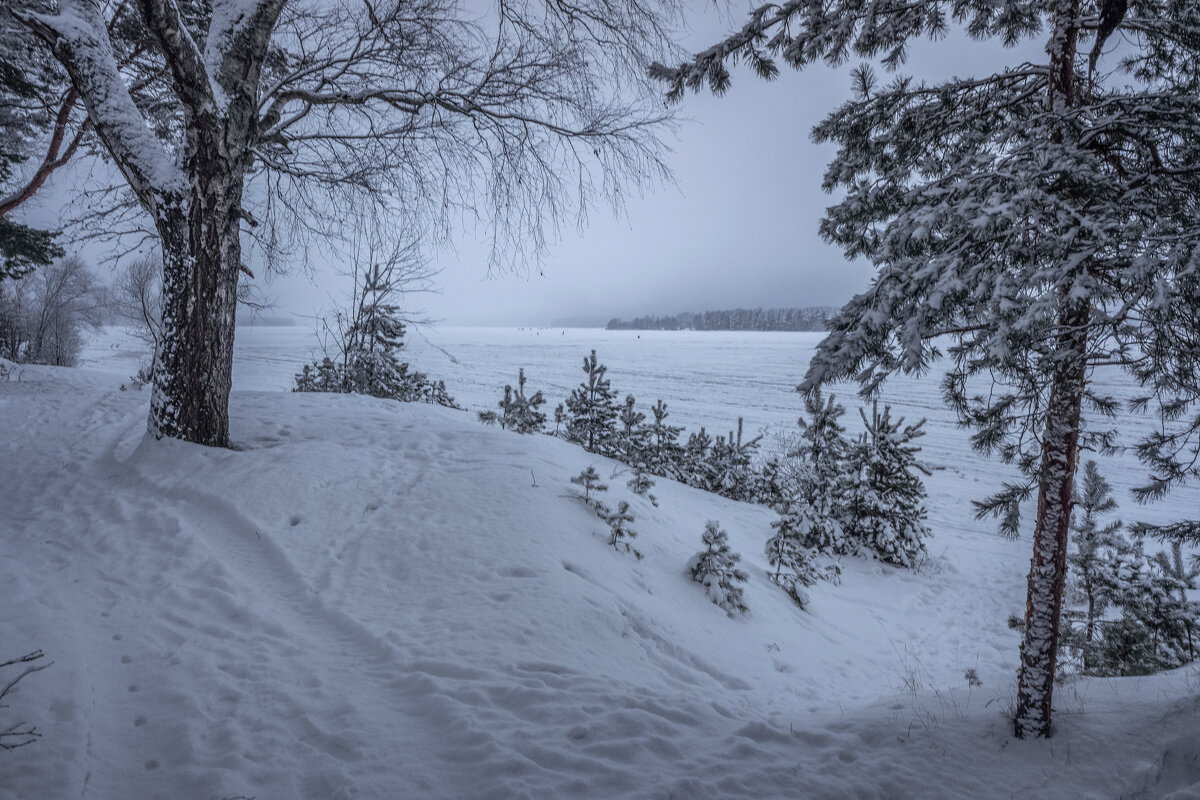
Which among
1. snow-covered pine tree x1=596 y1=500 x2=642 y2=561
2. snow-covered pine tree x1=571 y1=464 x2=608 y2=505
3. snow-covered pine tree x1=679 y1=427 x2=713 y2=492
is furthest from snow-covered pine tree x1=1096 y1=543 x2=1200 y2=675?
snow-covered pine tree x1=679 y1=427 x2=713 y2=492

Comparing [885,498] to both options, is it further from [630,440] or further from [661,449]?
[630,440]

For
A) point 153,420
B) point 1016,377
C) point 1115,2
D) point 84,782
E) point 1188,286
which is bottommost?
point 84,782

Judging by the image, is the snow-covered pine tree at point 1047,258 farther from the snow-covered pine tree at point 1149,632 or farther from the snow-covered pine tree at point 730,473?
the snow-covered pine tree at point 730,473

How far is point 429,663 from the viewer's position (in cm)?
309

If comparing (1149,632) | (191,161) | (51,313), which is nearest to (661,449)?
(1149,632)

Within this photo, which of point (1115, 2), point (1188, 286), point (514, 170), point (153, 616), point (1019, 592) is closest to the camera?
point (1188, 286)

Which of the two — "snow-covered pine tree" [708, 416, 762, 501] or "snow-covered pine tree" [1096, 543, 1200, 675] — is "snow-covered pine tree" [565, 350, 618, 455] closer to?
"snow-covered pine tree" [708, 416, 762, 501]

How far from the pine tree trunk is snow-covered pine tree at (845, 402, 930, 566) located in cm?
756

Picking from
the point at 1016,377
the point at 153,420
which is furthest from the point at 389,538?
the point at 1016,377

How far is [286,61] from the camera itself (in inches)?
273

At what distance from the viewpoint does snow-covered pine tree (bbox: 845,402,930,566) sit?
397 inches

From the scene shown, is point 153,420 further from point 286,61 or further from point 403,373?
point 403,373

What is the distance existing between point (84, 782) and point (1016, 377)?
15.6 feet

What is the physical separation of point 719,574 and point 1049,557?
Answer: 10.7 ft
